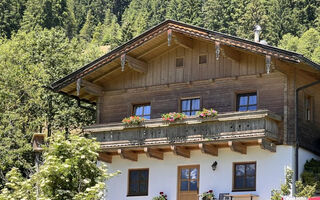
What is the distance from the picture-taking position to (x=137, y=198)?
30.5m

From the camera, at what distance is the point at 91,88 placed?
33.0 m

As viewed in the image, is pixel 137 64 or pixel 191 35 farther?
pixel 137 64

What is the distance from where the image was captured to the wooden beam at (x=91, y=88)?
32719 millimetres

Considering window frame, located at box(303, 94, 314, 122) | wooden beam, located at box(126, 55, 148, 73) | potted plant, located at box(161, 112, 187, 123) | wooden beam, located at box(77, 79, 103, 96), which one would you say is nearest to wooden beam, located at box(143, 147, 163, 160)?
potted plant, located at box(161, 112, 187, 123)

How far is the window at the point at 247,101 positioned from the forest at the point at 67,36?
35.3 feet

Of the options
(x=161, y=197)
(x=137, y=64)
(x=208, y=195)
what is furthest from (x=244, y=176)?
(x=137, y=64)

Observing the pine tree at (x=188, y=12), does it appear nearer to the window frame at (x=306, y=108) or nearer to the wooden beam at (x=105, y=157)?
the wooden beam at (x=105, y=157)

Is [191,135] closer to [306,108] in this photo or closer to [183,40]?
[183,40]

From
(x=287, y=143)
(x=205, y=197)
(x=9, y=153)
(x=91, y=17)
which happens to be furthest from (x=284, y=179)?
(x=91, y=17)

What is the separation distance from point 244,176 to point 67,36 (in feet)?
340

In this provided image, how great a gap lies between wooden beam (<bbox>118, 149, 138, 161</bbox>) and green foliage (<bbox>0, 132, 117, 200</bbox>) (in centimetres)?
879

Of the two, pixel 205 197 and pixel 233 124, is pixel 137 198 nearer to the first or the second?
pixel 205 197

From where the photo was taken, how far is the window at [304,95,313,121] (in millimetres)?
29627

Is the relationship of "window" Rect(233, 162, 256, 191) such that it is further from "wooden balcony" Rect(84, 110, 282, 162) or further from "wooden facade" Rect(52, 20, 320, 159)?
"wooden facade" Rect(52, 20, 320, 159)
